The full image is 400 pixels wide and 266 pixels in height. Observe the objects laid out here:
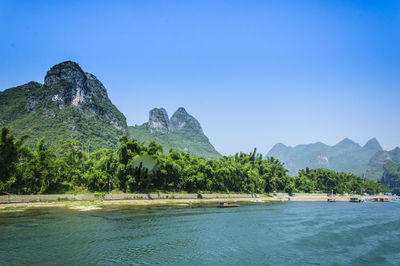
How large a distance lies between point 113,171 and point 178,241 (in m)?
45.6

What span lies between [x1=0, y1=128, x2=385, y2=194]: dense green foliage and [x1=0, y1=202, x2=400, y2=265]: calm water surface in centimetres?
1469

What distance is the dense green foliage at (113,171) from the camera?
56.3m

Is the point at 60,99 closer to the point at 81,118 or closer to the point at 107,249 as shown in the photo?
the point at 81,118

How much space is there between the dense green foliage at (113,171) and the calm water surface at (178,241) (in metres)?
14.7

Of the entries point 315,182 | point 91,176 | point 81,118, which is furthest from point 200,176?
point 81,118

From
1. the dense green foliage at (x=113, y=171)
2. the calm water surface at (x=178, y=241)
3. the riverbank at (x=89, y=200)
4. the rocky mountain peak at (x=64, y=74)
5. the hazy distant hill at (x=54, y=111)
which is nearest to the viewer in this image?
the calm water surface at (x=178, y=241)

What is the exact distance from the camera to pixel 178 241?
1277 inches

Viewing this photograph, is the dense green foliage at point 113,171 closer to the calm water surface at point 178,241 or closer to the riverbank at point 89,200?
the riverbank at point 89,200

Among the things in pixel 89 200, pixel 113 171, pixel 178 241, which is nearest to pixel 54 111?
pixel 113 171

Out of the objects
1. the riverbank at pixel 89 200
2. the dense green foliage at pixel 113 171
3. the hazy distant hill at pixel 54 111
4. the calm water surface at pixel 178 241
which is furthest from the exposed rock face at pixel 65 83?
the calm water surface at pixel 178 241

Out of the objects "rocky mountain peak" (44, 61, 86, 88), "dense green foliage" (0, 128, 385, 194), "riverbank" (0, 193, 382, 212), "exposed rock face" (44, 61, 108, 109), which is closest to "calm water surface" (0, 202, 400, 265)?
"riverbank" (0, 193, 382, 212)

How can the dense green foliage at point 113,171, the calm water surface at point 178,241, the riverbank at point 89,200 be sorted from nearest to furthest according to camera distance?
the calm water surface at point 178,241 < the riverbank at point 89,200 < the dense green foliage at point 113,171

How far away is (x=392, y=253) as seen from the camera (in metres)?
32.0

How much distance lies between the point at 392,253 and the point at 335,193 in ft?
457
